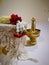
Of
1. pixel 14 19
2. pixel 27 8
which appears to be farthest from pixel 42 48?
pixel 14 19

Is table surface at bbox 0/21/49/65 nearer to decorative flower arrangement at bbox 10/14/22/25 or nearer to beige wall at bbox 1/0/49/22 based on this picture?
beige wall at bbox 1/0/49/22

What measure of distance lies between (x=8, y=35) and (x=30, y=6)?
1268 millimetres

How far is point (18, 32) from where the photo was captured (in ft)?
4.98

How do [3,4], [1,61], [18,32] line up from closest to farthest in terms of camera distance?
[18,32] < [1,61] < [3,4]

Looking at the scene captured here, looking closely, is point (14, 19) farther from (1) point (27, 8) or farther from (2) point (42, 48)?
(2) point (42, 48)

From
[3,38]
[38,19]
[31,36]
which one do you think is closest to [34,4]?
[38,19]

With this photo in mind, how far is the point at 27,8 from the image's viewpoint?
106 inches

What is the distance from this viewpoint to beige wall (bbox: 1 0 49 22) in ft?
8.57

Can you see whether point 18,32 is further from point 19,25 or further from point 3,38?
point 3,38

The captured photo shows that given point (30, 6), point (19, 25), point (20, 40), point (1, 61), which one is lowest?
point (1, 61)

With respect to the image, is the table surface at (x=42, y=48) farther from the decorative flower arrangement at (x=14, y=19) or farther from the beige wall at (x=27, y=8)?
the decorative flower arrangement at (x=14, y=19)

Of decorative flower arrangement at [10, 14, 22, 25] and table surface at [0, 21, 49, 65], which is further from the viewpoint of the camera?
table surface at [0, 21, 49, 65]

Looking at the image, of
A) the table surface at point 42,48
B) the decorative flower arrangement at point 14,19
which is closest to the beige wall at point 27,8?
the table surface at point 42,48

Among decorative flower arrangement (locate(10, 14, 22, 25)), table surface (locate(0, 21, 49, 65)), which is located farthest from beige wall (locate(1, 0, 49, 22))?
decorative flower arrangement (locate(10, 14, 22, 25))
